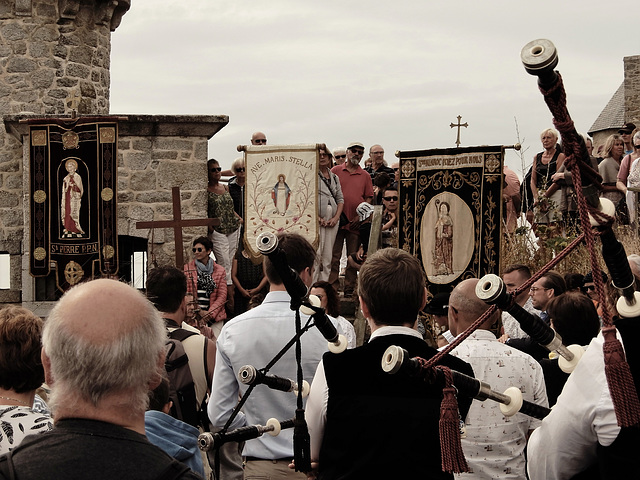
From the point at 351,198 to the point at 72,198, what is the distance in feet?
12.4

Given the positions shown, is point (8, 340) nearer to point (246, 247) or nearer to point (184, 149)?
point (246, 247)

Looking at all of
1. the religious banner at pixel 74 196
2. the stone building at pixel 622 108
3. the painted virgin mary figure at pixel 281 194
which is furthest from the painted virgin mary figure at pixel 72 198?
the stone building at pixel 622 108

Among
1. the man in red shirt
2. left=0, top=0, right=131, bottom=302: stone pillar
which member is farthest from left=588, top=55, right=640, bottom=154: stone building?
the man in red shirt

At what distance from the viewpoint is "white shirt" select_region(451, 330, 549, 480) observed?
4.05m

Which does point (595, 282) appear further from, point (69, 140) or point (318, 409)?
point (69, 140)

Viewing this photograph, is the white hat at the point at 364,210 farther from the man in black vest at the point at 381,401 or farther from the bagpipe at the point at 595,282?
the bagpipe at the point at 595,282

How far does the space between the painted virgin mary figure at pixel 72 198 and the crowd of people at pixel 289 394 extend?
8.39m

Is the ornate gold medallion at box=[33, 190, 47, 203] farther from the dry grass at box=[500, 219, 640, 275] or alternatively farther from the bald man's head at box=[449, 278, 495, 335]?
the bald man's head at box=[449, 278, 495, 335]

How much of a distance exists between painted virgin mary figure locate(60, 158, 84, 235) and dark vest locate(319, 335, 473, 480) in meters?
10.3

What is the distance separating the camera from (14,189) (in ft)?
48.3

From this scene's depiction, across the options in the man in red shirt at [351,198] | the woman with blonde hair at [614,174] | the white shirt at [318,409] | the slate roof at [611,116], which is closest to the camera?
the white shirt at [318,409]

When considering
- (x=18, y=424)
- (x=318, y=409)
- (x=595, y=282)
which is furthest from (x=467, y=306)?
(x=18, y=424)

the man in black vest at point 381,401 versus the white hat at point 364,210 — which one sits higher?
the white hat at point 364,210

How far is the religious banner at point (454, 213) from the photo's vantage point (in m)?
10.5
